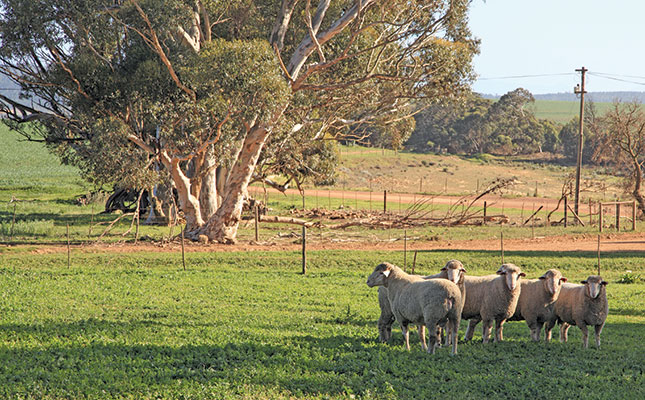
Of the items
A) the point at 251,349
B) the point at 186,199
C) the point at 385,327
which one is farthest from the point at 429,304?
the point at 186,199

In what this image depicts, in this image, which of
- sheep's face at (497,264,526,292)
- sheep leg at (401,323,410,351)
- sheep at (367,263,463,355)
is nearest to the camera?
sheep at (367,263,463,355)

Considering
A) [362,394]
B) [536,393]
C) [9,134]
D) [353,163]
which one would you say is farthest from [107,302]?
[9,134]

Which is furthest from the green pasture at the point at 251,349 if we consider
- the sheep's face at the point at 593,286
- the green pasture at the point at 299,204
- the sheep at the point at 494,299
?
the green pasture at the point at 299,204

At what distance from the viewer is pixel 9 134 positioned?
126562 millimetres

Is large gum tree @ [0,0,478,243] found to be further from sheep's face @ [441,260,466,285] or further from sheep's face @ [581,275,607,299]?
sheep's face @ [581,275,607,299]

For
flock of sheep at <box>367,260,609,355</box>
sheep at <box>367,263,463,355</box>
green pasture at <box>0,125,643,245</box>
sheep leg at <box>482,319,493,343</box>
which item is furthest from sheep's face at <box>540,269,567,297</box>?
green pasture at <box>0,125,643,245</box>

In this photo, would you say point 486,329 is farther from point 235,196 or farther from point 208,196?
point 208,196

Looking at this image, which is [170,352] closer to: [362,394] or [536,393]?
[362,394]

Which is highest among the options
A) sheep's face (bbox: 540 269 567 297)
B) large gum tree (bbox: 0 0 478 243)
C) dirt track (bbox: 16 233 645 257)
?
large gum tree (bbox: 0 0 478 243)

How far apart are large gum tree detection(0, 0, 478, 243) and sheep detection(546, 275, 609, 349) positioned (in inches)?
692

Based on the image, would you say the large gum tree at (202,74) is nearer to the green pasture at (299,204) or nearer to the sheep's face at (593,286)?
the green pasture at (299,204)

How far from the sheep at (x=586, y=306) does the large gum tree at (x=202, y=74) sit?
17580mm

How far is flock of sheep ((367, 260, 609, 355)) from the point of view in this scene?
12609 mm

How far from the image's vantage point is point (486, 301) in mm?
13836
